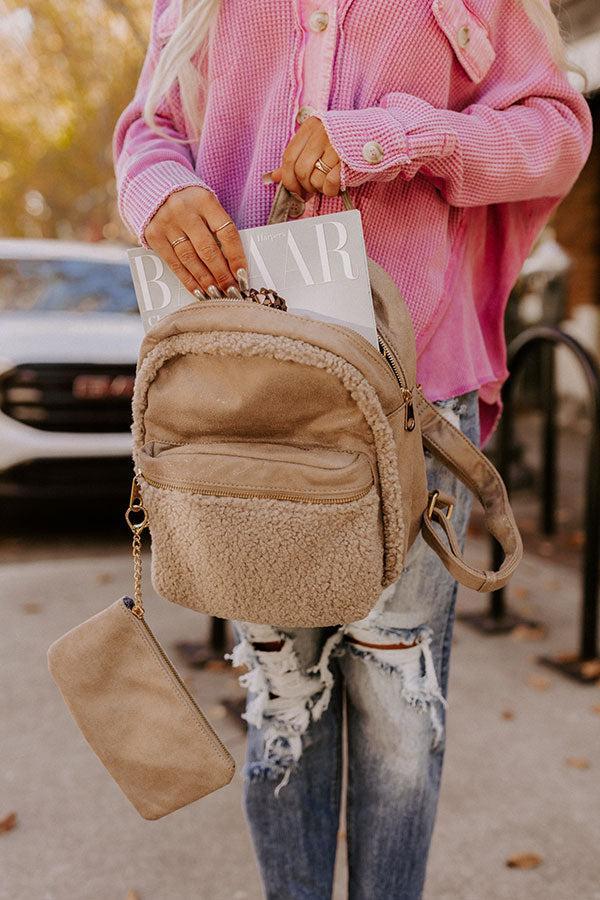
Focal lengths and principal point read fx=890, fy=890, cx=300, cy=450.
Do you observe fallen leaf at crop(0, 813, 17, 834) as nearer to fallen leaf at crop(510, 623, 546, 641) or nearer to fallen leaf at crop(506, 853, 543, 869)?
fallen leaf at crop(506, 853, 543, 869)

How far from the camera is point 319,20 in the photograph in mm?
1355

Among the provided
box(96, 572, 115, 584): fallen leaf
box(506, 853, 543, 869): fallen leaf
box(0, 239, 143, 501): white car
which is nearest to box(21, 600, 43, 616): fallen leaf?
Result: box(96, 572, 115, 584): fallen leaf

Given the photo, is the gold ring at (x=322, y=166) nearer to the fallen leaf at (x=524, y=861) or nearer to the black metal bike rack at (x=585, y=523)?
the fallen leaf at (x=524, y=861)

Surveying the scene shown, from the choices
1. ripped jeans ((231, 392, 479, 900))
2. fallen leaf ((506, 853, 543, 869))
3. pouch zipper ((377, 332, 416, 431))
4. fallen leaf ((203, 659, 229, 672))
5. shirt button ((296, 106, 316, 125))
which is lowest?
fallen leaf ((203, 659, 229, 672))

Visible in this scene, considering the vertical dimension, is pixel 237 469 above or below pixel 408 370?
below

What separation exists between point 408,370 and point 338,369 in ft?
0.56

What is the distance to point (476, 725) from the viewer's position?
2930 millimetres

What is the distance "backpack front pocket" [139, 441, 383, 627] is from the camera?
3.94 feet

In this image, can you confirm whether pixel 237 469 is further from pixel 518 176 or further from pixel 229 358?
pixel 518 176

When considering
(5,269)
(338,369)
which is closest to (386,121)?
(338,369)

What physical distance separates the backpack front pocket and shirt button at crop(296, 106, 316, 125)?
52 cm

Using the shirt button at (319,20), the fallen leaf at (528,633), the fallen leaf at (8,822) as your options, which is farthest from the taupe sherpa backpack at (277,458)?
the fallen leaf at (528,633)

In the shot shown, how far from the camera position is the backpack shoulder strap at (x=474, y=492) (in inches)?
54.1

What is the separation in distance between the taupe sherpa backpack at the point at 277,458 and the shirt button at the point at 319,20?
0.40 metres
